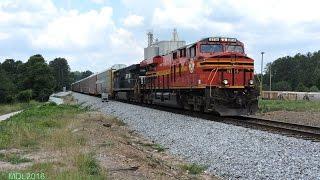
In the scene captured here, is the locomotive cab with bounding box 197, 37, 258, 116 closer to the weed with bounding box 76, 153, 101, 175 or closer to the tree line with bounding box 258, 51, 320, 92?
the weed with bounding box 76, 153, 101, 175

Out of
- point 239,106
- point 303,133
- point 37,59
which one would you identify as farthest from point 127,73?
point 37,59

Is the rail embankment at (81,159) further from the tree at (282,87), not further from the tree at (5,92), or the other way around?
the tree at (282,87)

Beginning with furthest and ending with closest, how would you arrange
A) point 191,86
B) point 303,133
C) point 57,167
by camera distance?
point 191,86 < point 303,133 < point 57,167

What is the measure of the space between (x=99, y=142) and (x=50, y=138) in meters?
1.48

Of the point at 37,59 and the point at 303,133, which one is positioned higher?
the point at 37,59

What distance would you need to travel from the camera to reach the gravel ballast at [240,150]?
9.74 m

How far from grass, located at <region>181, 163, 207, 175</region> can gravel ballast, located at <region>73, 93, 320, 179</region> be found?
0.60 ft

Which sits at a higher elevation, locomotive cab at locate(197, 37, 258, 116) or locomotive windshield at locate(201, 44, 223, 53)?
locomotive windshield at locate(201, 44, 223, 53)

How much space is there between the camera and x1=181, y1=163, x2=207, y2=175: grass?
10.4m

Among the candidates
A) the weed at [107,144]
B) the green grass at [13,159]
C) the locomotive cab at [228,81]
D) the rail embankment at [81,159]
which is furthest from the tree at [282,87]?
the green grass at [13,159]

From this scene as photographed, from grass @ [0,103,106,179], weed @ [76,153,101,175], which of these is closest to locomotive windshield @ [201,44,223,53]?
grass @ [0,103,106,179]

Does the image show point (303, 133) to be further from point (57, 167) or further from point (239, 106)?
point (57, 167)

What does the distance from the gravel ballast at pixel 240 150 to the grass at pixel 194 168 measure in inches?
7.2

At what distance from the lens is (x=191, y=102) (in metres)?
24.9
